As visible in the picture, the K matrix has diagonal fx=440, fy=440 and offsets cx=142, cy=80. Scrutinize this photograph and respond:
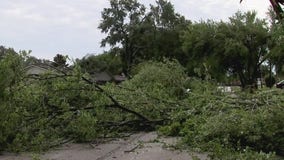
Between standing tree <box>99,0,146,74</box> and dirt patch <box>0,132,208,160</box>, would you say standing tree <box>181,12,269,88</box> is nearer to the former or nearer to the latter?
standing tree <box>99,0,146,74</box>

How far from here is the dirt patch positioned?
4.70m

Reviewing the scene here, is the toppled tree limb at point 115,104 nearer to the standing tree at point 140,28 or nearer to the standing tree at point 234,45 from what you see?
the standing tree at point 234,45

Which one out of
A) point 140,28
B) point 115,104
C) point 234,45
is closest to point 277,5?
point 115,104

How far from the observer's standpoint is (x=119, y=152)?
204 inches

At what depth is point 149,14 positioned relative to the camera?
58438 millimetres

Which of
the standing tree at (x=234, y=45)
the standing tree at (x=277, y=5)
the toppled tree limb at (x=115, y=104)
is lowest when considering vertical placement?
the toppled tree limb at (x=115, y=104)

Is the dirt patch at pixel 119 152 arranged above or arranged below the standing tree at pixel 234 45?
below

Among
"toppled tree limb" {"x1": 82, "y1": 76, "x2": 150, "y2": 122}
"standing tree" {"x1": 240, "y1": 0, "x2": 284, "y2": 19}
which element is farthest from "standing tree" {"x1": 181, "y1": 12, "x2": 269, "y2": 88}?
"standing tree" {"x1": 240, "y1": 0, "x2": 284, "y2": 19}

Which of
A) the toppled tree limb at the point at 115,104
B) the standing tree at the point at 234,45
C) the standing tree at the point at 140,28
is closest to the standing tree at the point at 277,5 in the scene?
the toppled tree limb at the point at 115,104

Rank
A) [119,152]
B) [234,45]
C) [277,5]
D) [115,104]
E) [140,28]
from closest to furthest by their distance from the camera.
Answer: [277,5] → [119,152] → [115,104] → [234,45] → [140,28]

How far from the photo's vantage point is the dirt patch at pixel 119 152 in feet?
15.4

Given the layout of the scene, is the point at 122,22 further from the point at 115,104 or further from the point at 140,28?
the point at 115,104

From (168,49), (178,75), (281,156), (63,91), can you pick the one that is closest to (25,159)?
(63,91)

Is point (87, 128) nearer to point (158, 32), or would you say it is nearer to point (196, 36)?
point (196, 36)
